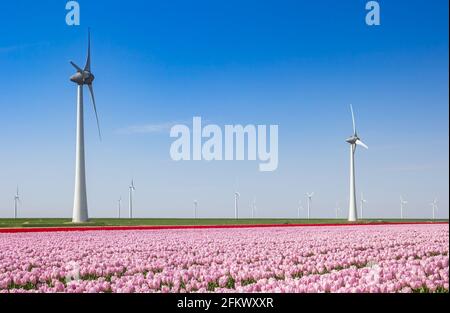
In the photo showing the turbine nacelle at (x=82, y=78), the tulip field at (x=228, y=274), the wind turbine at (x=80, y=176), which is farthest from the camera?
the turbine nacelle at (x=82, y=78)

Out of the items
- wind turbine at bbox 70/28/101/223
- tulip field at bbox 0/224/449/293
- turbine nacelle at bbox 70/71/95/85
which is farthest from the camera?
turbine nacelle at bbox 70/71/95/85

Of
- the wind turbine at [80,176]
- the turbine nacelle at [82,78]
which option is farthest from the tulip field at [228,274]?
the turbine nacelle at [82,78]

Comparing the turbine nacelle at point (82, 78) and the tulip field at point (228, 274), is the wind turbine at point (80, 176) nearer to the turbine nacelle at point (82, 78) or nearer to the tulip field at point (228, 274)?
the turbine nacelle at point (82, 78)

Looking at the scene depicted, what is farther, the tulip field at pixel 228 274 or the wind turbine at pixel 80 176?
the wind turbine at pixel 80 176

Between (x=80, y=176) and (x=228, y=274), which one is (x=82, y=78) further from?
(x=228, y=274)

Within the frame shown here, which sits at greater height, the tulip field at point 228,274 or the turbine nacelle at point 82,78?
the turbine nacelle at point 82,78

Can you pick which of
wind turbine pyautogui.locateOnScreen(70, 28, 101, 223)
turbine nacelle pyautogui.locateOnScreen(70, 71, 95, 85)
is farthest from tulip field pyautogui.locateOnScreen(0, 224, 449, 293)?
turbine nacelle pyautogui.locateOnScreen(70, 71, 95, 85)

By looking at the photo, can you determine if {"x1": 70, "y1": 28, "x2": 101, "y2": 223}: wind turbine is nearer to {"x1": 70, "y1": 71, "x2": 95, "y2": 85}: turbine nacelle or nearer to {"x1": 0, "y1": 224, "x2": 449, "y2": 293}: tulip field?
{"x1": 70, "y1": 71, "x2": 95, "y2": 85}: turbine nacelle

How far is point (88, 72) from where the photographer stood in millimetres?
52500

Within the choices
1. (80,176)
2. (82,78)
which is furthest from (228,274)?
(82,78)
